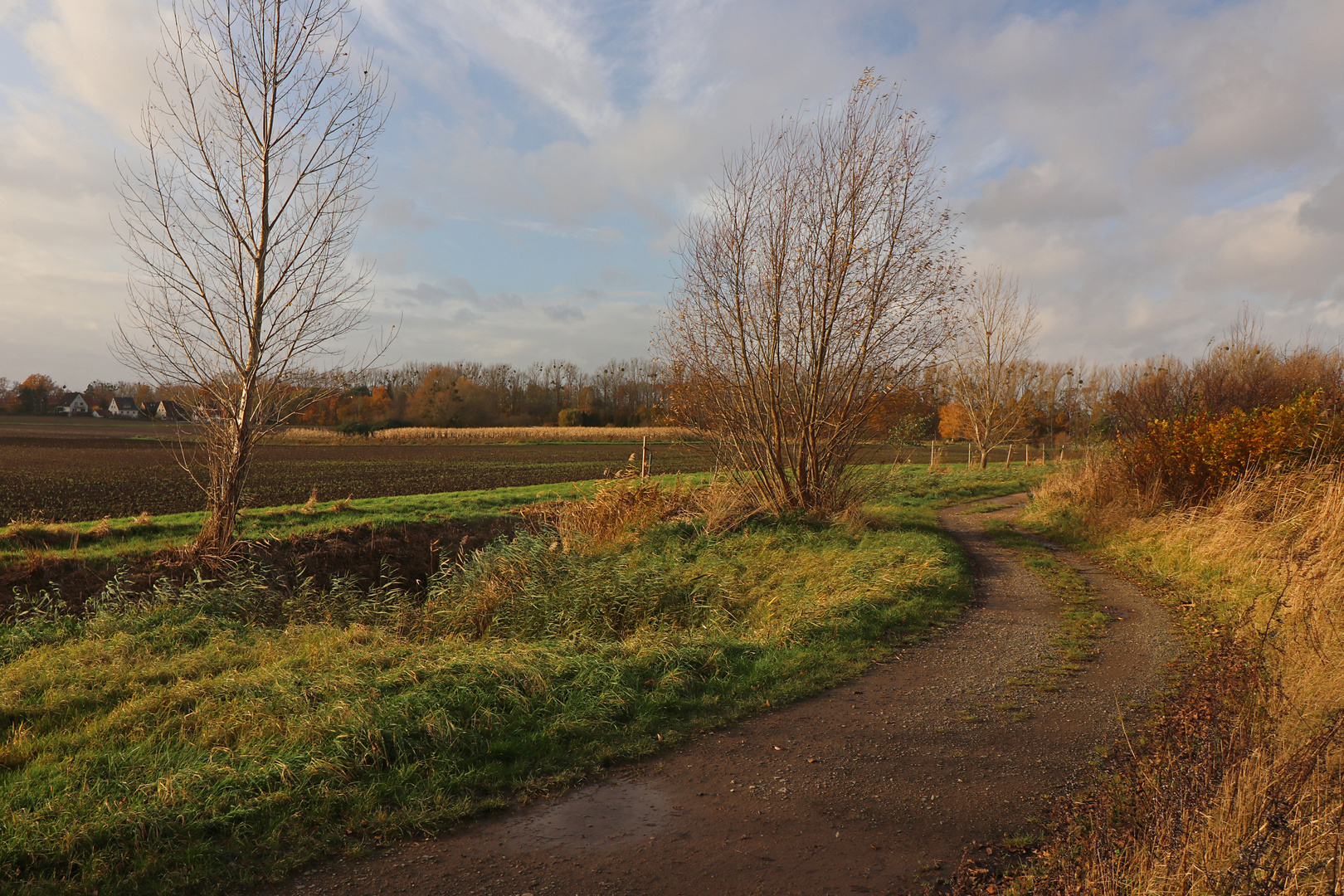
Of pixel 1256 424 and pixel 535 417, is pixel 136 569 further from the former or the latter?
pixel 535 417

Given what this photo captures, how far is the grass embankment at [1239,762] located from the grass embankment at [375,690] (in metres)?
2.39

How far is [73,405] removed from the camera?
10131cm

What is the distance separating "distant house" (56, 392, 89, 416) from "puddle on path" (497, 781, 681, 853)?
408ft

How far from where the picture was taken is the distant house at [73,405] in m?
97.6

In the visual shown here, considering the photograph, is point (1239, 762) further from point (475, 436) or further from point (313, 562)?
point (475, 436)

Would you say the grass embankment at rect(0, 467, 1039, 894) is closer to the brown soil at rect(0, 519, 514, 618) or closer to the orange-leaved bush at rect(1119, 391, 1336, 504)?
the brown soil at rect(0, 519, 514, 618)

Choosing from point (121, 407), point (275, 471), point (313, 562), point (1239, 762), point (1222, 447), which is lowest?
point (313, 562)

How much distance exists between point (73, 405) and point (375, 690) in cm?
12849

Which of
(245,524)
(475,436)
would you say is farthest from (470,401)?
(245,524)

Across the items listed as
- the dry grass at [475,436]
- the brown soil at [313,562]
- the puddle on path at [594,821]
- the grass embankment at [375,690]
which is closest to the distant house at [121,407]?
the dry grass at [475,436]

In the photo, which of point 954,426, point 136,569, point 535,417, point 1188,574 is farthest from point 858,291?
point 535,417

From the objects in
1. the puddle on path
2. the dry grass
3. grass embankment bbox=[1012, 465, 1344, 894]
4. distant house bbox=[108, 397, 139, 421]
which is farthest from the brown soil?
distant house bbox=[108, 397, 139, 421]

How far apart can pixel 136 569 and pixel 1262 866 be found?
14819mm

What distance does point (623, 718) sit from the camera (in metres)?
5.25
